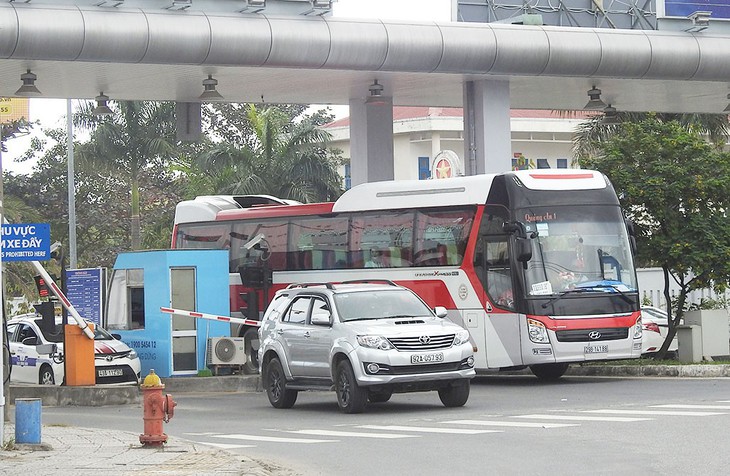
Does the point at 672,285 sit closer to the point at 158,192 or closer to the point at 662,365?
the point at 662,365

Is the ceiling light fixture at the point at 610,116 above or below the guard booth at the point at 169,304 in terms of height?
Result: above

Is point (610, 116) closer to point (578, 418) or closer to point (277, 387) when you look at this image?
point (277, 387)

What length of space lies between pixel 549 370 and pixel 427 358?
7.86m

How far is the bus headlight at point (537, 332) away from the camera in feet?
78.9

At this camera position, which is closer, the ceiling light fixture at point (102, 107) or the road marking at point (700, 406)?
the road marking at point (700, 406)

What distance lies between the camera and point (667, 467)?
1202 centimetres

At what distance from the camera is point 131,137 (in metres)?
56.4

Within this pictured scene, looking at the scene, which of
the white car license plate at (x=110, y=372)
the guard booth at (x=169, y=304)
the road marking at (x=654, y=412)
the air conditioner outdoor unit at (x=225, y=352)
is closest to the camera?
the road marking at (x=654, y=412)

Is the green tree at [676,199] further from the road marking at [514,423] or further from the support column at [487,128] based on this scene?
the road marking at [514,423]

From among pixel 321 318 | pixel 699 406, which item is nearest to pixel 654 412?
pixel 699 406

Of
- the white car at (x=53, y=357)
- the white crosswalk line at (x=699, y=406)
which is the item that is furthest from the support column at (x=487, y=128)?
the white crosswalk line at (x=699, y=406)

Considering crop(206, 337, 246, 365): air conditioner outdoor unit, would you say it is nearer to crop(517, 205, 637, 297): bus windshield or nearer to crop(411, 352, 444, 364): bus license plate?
crop(517, 205, 637, 297): bus windshield

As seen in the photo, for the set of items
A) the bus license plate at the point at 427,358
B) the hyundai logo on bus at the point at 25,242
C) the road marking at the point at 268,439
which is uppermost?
the hyundai logo on bus at the point at 25,242

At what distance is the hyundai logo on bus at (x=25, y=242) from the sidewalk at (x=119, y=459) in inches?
80.0
